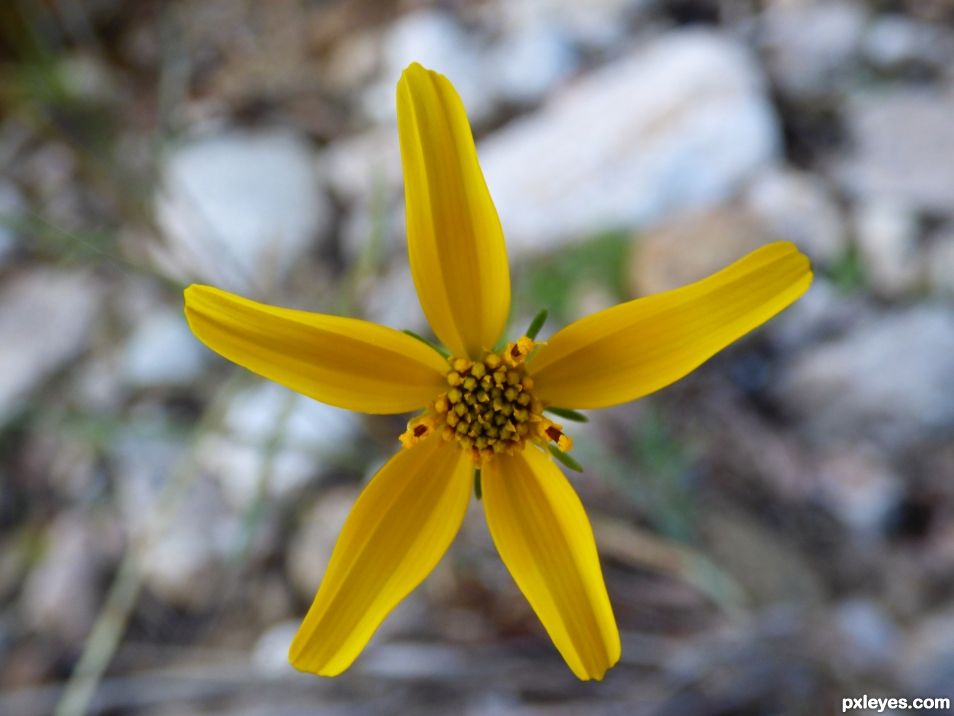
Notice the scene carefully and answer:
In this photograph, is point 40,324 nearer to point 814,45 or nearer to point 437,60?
point 437,60

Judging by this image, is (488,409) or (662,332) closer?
(662,332)

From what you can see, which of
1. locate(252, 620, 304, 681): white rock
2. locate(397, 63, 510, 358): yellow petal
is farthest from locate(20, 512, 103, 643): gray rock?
locate(397, 63, 510, 358): yellow petal

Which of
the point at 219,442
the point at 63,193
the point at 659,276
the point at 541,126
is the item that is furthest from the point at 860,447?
the point at 63,193

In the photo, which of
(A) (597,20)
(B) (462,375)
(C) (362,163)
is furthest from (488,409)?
(A) (597,20)

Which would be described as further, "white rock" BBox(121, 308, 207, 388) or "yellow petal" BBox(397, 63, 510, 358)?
"white rock" BBox(121, 308, 207, 388)

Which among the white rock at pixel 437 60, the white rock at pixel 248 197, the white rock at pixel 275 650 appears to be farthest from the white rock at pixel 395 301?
the white rock at pixel 275 650

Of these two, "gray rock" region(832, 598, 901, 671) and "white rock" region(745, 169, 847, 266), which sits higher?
"white rock" region(745, 169, 847, 266)

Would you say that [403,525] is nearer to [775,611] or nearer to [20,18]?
[775,611]

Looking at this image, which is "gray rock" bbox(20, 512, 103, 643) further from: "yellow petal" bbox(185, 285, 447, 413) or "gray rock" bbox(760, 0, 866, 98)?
"gray rock" bbox(760, 0, 866, 98)
